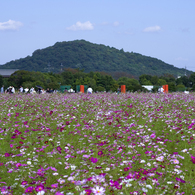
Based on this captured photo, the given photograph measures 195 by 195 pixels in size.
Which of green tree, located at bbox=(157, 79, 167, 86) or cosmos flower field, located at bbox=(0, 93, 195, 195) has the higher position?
green tree, located at bbox=(157, 79, 167, 86)

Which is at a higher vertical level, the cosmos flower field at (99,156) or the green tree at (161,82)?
the green tree at (161,82)

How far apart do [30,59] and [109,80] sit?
106551 millimetres

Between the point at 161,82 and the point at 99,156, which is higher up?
the point at 161,82

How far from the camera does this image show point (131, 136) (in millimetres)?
6676

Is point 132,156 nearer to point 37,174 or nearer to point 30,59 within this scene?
point 37,174

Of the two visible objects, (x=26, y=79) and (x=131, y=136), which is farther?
(x=26, y=79)

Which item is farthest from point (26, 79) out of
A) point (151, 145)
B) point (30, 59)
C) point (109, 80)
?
point (30, 59)

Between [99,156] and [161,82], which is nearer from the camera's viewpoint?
[99,156]

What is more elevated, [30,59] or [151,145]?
[30,59]

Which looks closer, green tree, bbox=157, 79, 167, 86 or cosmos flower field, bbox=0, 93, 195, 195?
cosmos flower field, bbox=0, 93, 195, 195

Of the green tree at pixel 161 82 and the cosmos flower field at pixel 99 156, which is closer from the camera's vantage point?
the cosmos flower field at pixel 99 156

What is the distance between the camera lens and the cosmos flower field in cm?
384

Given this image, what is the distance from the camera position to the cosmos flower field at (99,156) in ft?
12.6

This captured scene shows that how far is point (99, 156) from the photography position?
18.5 feet
